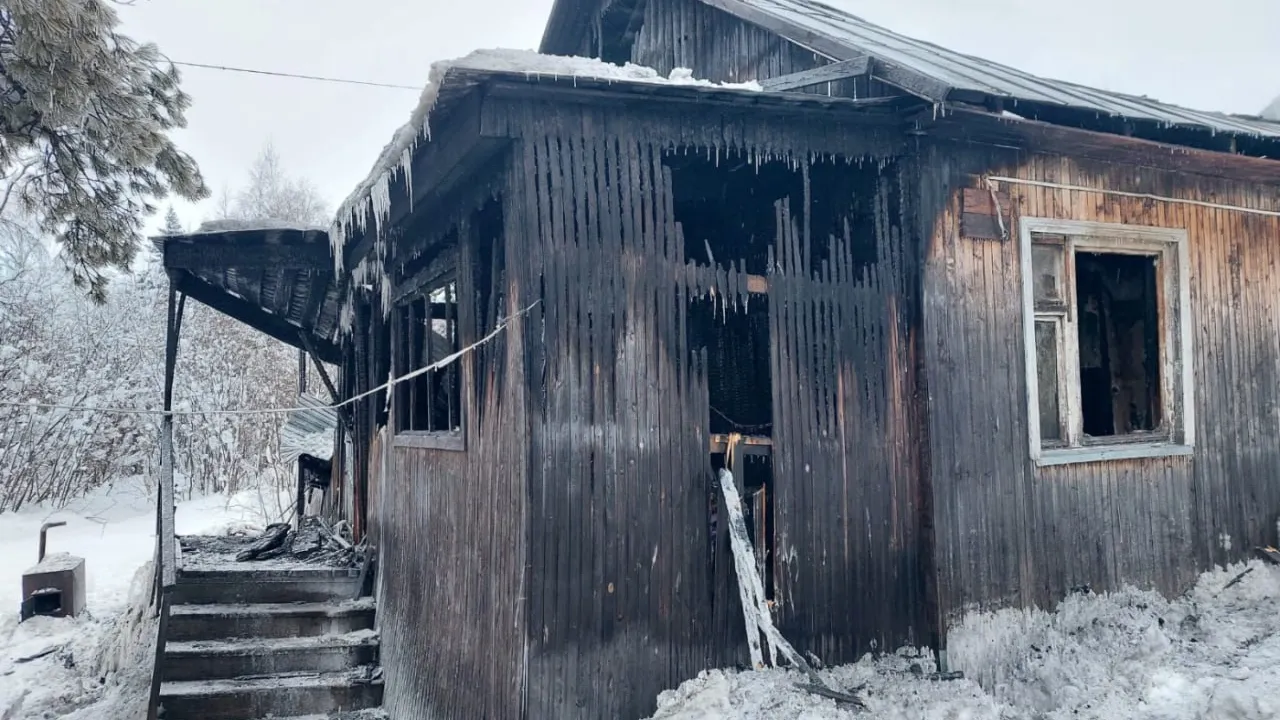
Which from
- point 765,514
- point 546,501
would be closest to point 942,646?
point 765,514

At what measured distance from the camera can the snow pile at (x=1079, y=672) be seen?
171 inches

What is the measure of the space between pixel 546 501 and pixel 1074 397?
3.85 metres

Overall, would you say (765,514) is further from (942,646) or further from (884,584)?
(942,646)

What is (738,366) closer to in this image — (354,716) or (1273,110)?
(354,716)

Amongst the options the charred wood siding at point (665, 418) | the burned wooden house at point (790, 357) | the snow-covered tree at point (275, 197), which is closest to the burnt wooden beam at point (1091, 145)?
the burned wooden house at point (790, 357)

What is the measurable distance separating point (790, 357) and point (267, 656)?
5059mm

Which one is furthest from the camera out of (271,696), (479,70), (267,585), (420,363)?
(267,585)

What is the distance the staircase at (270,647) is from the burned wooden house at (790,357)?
1.53 feet

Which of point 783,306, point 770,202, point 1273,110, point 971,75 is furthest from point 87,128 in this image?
point 1273,110

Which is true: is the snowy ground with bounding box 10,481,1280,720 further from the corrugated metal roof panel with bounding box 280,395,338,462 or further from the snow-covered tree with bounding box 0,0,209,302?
the snow-covered tree with bounding box 0,0,209,302

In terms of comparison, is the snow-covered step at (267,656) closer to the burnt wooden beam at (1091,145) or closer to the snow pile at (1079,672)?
the snow pile at (1079,672)

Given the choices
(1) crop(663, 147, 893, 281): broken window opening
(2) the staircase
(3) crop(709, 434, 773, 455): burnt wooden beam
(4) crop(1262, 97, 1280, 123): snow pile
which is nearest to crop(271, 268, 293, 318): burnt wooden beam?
(2) the staircase

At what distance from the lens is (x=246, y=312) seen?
934 centimetres

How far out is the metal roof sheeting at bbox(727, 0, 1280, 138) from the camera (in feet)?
15.9
